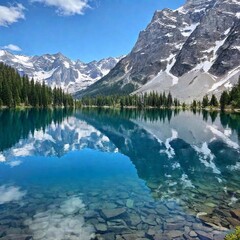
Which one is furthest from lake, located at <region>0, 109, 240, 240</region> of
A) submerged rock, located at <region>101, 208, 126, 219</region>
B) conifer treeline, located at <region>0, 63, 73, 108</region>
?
conifer treeline, located at <region>0, 63, 73, 108</region>

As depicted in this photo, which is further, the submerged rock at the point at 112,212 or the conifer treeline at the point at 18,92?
the conifer treeline at the point at 18,92

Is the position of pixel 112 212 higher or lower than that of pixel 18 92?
lower

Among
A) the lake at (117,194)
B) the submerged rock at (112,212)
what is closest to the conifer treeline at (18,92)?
the lake at (117,194)

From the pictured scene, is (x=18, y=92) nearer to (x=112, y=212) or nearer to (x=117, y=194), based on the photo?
(x=117, y=194)

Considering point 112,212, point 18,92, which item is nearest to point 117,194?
point 112,212

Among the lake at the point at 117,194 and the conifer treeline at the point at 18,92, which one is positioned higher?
the conifer treeline at the point at 18,92

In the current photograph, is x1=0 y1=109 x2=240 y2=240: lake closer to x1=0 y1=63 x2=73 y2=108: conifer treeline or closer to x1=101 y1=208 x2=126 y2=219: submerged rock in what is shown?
x1=101 y1=208 x2=126 y2=219: submerged rock

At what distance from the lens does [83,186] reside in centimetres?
2827

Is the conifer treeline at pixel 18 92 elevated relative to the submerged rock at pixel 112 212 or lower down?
elevated

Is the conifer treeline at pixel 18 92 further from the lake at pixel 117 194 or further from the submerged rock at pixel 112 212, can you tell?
the submerged rock at pixel 112 212

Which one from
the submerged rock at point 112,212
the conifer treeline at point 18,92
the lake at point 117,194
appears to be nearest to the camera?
the lake at point 117,194

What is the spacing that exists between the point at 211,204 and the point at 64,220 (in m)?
11.3

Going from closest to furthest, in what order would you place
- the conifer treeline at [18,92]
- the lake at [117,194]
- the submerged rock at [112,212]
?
the lake at [117,194] → the submerged rock at [112,212] → the conifer treeline at [18,92]

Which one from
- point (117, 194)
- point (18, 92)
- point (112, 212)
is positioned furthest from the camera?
point (18, 92)
